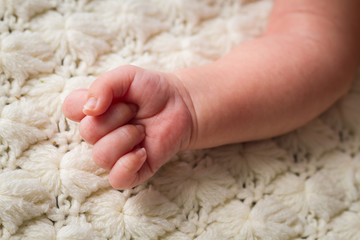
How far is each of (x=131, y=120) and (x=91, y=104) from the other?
93mm

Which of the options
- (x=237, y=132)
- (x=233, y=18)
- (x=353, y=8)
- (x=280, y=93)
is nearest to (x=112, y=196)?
(x=237, y=132)

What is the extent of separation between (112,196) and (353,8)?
0.74 m

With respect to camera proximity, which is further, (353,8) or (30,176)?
(353,8)

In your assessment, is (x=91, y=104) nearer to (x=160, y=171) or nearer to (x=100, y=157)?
(x=100, y=157)

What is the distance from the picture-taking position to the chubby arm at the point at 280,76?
631 mm

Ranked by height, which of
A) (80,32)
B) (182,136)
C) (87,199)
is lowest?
(87,199)

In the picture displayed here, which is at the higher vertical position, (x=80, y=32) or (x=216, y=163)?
(x=80, y=32)

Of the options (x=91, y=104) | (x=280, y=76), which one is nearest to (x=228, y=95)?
(x=280, y=76)

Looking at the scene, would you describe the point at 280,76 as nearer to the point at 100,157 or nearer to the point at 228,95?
the point at 228,95

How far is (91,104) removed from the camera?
0.51m

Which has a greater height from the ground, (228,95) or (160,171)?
(228,95)

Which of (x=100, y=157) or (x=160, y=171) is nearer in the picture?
(x=100, y=157)

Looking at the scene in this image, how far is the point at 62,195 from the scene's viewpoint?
58 cm

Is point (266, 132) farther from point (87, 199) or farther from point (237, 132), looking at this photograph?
point (87, 199)
